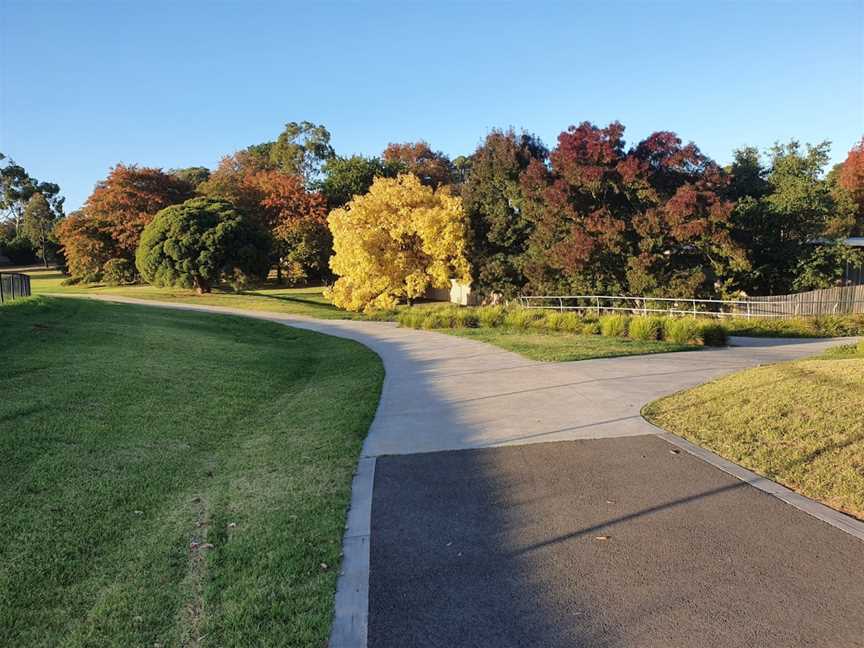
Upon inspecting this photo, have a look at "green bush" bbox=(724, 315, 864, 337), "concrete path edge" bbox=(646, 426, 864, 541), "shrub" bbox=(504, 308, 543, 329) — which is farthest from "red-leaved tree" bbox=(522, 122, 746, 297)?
"concrete path edge" bbox=(646, 426, 864, 541)

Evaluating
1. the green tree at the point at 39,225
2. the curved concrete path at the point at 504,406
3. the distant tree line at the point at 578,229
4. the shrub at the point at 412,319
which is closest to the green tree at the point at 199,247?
the distant tree line at the point at 578,229

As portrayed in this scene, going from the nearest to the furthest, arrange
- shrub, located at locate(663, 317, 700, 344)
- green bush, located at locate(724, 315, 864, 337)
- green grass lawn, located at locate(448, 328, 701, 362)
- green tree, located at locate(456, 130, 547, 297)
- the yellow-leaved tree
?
green grass lawn, located at locate(448, 328, 701, 362), shrub, located at locate(663, 317, 700, 344), green bush, located at locate(724, 315, 864, 337), the yellow-leaved tree, green tree, located at locate(456, 130, 547, 297)

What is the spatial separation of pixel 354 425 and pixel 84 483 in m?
3.00

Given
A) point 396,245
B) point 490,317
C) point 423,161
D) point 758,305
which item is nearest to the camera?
point 490,317

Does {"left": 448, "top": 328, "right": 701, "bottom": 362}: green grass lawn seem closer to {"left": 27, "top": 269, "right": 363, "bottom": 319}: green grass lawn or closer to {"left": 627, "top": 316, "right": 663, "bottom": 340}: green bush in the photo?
{"left": 627, "top": 316, "right": 663, "bottom": 340}: green bush

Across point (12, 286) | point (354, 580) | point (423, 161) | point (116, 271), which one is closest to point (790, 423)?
point (354, 580)

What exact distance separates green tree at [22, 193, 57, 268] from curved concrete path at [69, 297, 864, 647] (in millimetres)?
67289

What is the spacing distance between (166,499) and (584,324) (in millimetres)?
13717

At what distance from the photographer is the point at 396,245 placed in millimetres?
27062

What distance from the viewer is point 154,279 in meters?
35.0

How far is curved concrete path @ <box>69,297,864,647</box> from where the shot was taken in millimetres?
4102

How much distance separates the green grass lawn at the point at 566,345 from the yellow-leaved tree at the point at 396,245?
9782 mm

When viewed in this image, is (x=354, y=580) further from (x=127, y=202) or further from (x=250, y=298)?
(x=127, y=202)

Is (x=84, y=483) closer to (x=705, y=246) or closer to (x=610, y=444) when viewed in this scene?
(x=610, y=444)
